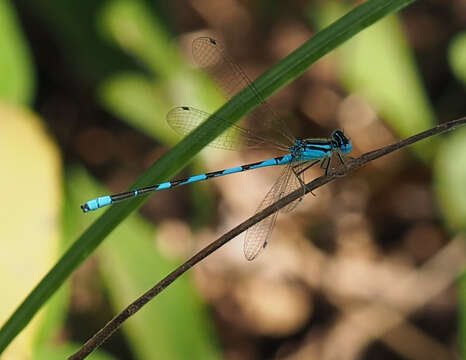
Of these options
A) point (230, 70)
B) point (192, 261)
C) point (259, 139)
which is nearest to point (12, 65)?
point (230, 70)

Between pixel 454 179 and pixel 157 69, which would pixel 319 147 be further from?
pixel 157 69

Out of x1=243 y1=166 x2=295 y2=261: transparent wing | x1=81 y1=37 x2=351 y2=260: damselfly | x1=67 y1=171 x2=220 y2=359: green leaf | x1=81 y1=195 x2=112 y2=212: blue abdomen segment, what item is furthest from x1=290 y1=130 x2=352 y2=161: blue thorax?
x1=81 y1=195 x2=112 y2=212: blue abdomen segment

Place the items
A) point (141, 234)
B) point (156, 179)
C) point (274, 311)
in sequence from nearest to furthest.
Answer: point (156, 179) < point (141, 234) < point (274, 311)

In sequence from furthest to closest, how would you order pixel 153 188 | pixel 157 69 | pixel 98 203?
1. pixel 157 69
2. pixel 98 203
3. pixel 153 188

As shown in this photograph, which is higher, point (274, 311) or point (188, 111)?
point (188, 111)

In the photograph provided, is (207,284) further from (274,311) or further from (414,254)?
(414,254)

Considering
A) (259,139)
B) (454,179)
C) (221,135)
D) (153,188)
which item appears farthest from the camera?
(454,179)

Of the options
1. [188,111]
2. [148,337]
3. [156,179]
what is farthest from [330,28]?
[148,337]
